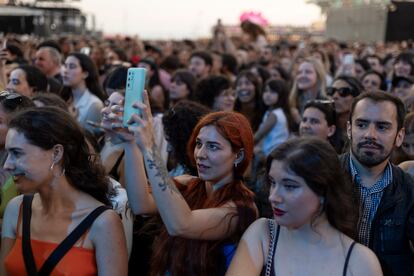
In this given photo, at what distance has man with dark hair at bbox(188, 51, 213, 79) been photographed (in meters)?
8.35

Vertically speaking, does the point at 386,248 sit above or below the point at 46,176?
below

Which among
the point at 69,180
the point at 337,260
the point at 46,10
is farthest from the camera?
the point at 46,10

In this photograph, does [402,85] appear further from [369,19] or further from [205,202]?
[369,19]

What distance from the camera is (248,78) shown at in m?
6.59

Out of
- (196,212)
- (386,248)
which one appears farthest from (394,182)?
(196,212)

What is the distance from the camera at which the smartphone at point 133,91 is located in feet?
7.39

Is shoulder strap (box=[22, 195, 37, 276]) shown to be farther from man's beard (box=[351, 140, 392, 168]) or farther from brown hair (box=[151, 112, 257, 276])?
man's beard (box=[351, 140, 392, 168])

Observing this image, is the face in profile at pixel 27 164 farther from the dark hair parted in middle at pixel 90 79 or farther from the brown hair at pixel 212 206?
the dark hair parted in middle at pixel 90 79

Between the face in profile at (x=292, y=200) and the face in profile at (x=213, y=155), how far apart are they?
50 centimetres

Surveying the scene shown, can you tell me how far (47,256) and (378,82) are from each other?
17.9 feet

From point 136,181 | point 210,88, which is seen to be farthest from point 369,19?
point 136,181

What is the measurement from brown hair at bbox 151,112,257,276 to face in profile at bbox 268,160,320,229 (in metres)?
0.44

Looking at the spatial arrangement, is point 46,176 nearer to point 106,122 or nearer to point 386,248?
point 106,122

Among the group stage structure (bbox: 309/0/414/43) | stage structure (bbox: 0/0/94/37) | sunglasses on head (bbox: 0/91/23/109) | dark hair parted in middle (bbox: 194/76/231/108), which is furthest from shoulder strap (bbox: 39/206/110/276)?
stage structure (bbox: 309/0/414/43)
